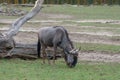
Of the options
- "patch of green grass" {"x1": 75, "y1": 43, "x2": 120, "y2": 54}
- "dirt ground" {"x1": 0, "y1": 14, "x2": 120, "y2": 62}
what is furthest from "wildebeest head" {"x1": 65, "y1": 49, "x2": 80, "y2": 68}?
"patch of green grass" {"x1": 75, "y1": 43, "x2": 120, "y2": 54}

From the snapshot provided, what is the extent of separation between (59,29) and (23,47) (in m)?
1.83

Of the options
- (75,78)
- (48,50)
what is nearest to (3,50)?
(48,50)

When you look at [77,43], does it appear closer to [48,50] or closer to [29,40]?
[29,40]

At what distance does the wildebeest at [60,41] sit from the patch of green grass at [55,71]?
37 centimetres

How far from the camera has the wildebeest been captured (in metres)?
13.9

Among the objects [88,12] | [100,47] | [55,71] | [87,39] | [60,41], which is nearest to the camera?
[55,71]

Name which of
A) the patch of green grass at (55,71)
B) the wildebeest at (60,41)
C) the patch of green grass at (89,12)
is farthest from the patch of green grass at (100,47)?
the patch of green grass at (89,12)

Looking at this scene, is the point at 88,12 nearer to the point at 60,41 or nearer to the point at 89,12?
the point at 89,12

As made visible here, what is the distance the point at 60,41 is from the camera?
14320 mm

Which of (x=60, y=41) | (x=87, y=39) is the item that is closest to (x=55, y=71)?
(x=60, y=41)

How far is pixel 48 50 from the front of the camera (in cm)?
1581

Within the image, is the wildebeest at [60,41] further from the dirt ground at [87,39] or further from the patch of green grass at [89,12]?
the patch of green grass at [89,12]

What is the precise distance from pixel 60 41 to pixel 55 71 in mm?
1292

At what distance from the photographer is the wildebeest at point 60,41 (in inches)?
546
